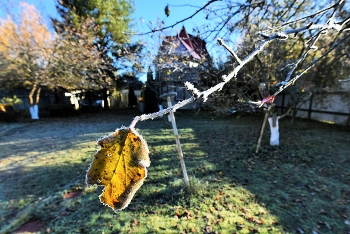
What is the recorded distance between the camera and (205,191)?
12.3ft

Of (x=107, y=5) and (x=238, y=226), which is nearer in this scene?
(x=238, y=226)

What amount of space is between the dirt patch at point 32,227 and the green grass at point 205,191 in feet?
0.30

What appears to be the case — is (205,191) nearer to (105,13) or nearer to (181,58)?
(181,58)

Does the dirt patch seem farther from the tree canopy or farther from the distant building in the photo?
the tree canopy

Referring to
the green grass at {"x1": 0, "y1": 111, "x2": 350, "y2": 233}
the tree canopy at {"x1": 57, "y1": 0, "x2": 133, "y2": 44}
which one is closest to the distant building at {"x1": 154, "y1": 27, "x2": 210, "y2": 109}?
the green grass at {"x1": 0, "y1": 111, "x2": 350, "y2": 233}

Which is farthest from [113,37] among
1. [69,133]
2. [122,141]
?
[122,141]

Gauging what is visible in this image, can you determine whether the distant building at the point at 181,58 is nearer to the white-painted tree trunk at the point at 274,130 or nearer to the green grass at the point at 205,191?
the green grass at the point at 205,191

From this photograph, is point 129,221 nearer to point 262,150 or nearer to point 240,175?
point 240,175

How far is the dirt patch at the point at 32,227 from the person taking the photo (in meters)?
2.99

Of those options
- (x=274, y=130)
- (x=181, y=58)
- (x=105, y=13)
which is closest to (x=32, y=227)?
(x=181, y=58)

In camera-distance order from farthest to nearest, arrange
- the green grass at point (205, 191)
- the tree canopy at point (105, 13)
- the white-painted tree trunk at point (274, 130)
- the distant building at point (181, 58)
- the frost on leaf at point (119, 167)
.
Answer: the tree canopy at point (105, 13) < the white-painted tree trunk at point (274, 130) < the distant building at point (181, 58) < the green grass at point (205, 191) < the frost on leaf at point (119, 167)

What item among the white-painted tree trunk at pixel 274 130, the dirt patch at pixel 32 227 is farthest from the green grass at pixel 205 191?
the white-painted tree trunk at pixel 274 130

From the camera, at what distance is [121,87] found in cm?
1612

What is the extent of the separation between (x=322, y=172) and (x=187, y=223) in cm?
337
